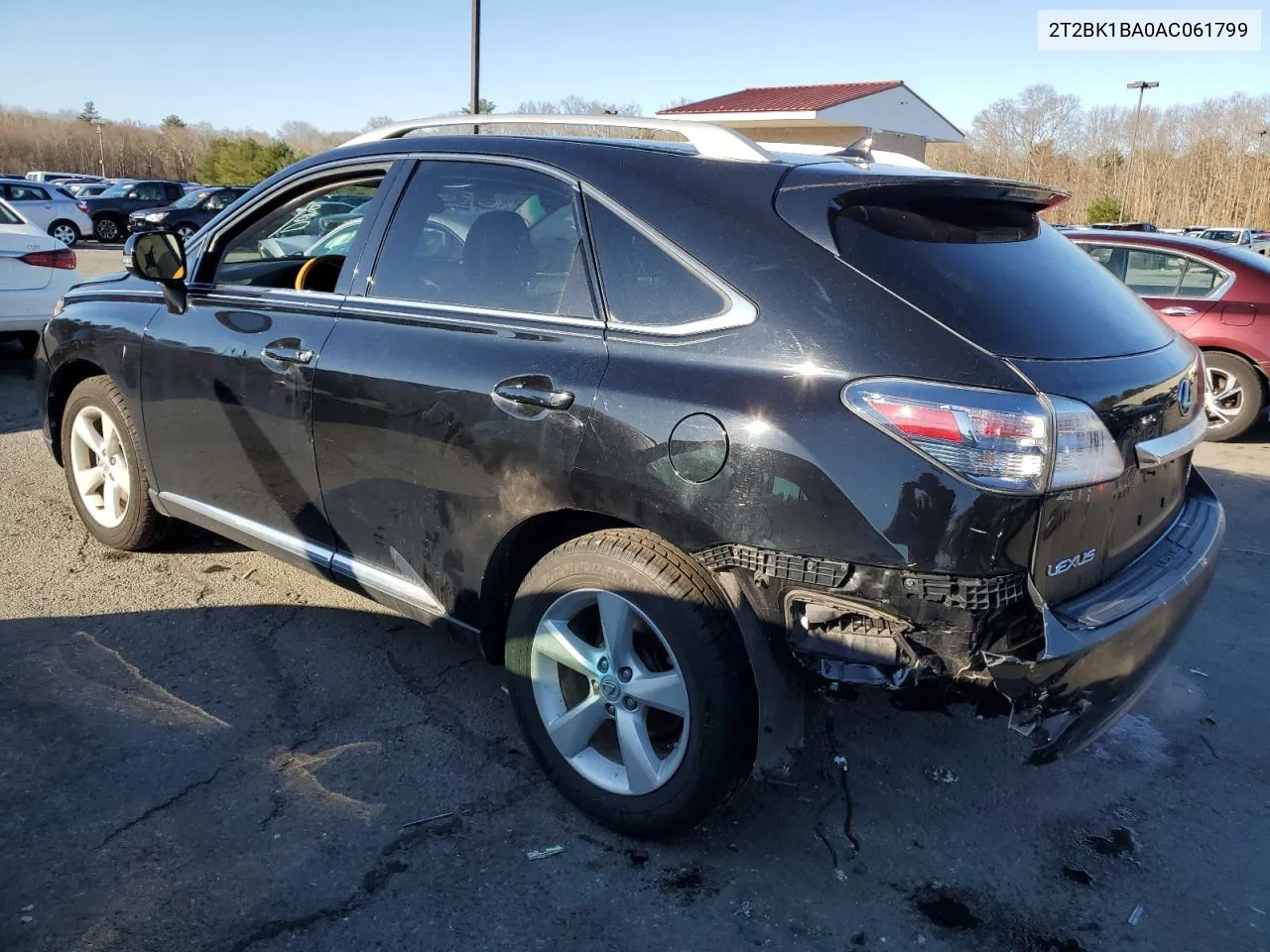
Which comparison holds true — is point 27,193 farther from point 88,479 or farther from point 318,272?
point 318,272

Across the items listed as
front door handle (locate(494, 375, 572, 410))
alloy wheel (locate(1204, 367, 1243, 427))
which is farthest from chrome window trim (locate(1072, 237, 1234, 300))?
front door handle (locate(494, 375, 572, 410))

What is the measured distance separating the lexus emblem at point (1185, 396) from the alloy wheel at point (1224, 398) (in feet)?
18.8

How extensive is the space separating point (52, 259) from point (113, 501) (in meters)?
5.42

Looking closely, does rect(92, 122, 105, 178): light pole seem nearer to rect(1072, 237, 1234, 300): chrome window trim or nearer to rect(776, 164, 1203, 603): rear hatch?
rect(1072, 237, 1234, 300): chrome window trim

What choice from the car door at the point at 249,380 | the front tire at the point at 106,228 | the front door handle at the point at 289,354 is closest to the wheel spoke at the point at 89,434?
the car door at the point at 249,380

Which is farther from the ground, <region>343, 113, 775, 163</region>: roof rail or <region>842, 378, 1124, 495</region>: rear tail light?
<region>343, 113, 775, 163</region>: roof rail

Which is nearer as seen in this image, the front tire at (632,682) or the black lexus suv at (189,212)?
the front tire at (632,682)

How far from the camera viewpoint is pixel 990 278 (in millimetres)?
2480

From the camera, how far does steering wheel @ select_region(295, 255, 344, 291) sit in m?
3.79

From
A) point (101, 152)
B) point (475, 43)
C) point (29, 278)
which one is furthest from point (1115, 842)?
point (101, 152)

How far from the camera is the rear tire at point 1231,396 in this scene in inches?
302

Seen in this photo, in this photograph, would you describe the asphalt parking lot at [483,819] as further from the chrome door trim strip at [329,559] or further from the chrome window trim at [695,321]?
the chrome window trim at [695,321]

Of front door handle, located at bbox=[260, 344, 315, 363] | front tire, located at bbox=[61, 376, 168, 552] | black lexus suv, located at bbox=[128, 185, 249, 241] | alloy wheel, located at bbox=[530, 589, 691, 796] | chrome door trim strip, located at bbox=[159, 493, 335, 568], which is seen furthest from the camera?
black lexus suv, located at bbox=[128, 185, 249, 241]

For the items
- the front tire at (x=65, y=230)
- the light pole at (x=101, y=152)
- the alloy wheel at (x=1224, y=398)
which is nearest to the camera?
the alloy wheel at (x=1224, y=398)
